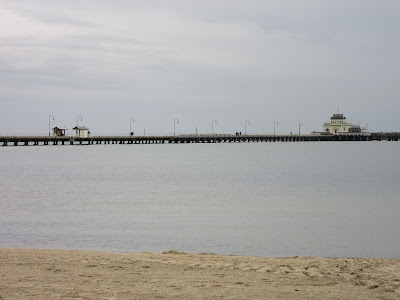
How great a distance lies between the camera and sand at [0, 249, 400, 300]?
817 centimetres

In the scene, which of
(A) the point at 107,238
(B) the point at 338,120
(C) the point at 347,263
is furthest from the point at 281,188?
(B) the point at 338,120

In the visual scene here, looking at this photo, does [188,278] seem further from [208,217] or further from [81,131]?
[81,131]

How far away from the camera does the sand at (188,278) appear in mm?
8172

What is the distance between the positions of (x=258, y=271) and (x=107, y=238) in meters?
7.56

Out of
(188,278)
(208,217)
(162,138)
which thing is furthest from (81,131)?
(188,278)

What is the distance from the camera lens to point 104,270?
9844 mm

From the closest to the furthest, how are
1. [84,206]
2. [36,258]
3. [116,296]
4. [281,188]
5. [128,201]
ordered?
[116,296]
[36,258]
[84,206]
[128,201]
[281,188]

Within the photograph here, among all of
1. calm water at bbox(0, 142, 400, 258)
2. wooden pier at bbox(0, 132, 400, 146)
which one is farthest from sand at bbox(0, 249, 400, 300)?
wooden pier at bbox(0, 132, 400, 146)

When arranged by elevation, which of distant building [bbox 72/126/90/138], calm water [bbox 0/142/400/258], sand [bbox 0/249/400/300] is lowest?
calm water [bbox 0/142/400/258]

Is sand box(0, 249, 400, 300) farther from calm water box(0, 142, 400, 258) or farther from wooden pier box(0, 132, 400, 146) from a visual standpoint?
wooden pier box(0, 132, 400, 146)

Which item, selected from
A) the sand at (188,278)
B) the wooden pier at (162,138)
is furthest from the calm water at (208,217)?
the wooden pier at (162,138)

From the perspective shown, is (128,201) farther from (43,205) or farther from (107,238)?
(107,238)

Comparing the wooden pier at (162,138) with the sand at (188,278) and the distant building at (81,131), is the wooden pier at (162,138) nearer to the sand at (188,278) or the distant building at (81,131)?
the distant building at (81,131)

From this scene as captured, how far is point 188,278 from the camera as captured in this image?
30.3 feet
